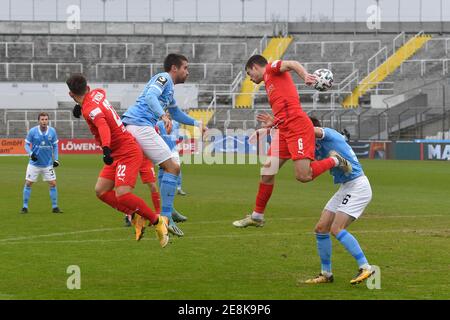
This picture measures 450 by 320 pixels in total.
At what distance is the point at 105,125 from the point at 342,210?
12.4 feet

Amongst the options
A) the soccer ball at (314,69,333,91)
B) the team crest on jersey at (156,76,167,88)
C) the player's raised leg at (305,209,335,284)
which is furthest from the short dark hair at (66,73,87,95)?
the player's raised leg at (305,209,335,284)

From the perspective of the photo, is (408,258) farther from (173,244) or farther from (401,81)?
(401,81)

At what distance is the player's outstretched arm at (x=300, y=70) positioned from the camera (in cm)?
1247

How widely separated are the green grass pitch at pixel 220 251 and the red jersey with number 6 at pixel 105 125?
1778 mm

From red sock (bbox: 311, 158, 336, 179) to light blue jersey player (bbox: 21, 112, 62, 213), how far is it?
37.9ft

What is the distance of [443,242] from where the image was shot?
15789mm

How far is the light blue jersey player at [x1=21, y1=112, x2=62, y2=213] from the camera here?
22734 millimetres

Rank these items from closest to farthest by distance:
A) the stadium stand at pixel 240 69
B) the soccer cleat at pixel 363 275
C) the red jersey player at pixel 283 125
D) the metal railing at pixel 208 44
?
the soccer cleat at pixel 363 275 → the red jersey player at pixel 283 125 → the stadium stand at pixel 240 69 → the metal railing at pixel 208 44

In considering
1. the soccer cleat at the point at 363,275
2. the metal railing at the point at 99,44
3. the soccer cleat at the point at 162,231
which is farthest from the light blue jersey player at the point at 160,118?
the metal railing at the point at 99,44

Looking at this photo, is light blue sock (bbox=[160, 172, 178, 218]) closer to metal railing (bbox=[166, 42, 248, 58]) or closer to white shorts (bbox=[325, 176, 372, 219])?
white shorts (bbox=[325, 176, 372, 219])

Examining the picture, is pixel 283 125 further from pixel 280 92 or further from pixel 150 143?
pixel 150 143

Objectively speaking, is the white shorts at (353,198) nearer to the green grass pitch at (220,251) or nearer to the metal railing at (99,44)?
the green grass pitch at (220,251)
